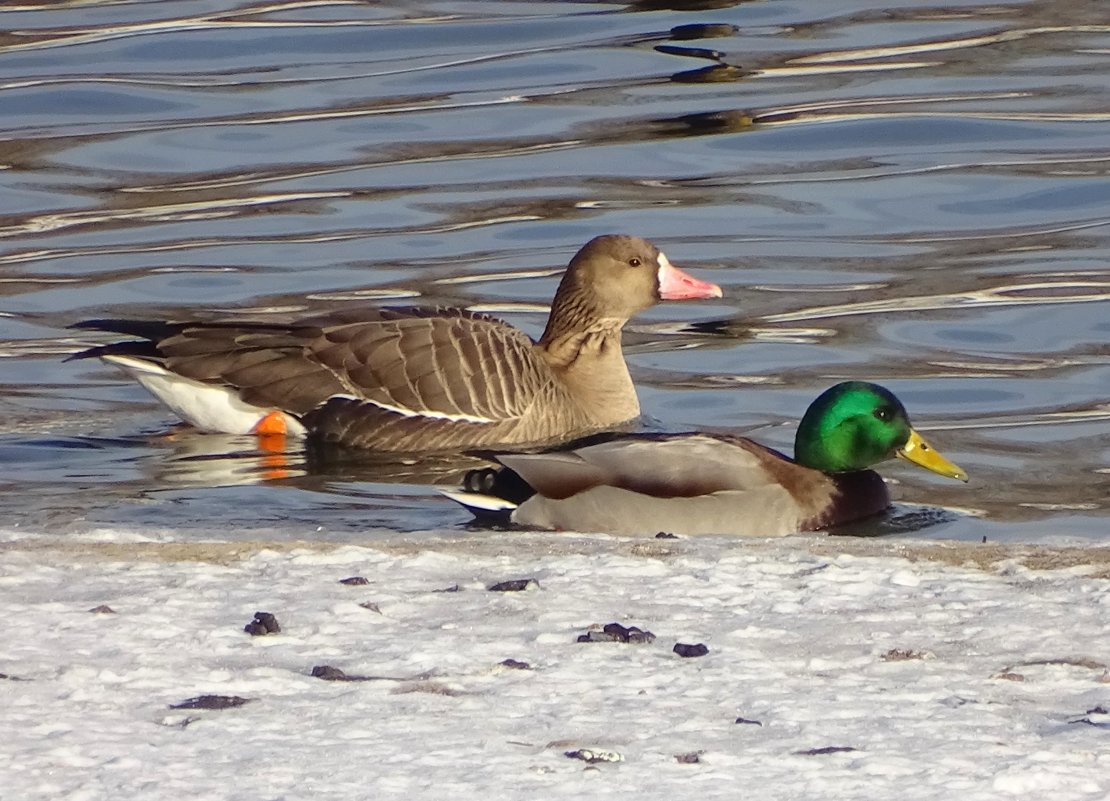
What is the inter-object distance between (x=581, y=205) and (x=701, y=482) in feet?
22.5

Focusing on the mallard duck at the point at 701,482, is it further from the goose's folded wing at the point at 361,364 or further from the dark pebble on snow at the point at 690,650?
the dark pebble on snow at the point at 690,650

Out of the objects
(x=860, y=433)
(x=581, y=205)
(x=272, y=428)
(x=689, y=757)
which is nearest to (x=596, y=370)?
(x=272, y=428)

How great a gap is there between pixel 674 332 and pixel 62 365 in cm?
362

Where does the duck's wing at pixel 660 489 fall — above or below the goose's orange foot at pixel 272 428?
above

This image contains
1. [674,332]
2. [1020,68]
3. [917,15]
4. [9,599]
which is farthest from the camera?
[917,15]

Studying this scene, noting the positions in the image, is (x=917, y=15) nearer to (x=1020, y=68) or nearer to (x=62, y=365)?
(x=1020, y=68)

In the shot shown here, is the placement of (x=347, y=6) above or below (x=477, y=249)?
A: above

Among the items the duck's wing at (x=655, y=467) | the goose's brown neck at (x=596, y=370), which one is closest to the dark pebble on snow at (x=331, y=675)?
the duck's wing at (x=655, y=467)

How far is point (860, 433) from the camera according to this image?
29.5 feet

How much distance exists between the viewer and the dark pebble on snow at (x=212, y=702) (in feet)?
13.8

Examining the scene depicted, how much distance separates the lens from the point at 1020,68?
1861 centimetres

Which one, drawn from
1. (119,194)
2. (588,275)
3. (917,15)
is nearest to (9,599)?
(588,275)

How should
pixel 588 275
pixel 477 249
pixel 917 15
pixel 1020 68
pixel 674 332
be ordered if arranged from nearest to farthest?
pixel 588 275, pixel 674 332, pixel 477 249, pixel 1020 68, pixel 917 15

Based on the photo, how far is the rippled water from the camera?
10.2 m
